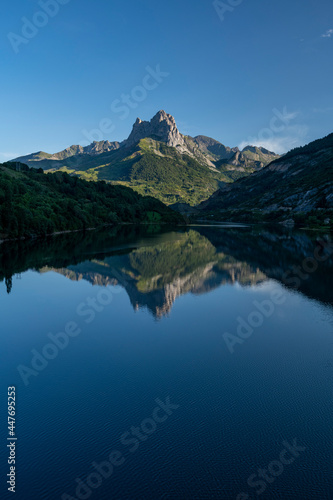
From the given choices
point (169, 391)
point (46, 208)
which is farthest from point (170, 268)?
point (46, 208)

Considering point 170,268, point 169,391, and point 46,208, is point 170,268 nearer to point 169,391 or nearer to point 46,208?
point 169,391

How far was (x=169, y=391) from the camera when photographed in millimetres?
17453

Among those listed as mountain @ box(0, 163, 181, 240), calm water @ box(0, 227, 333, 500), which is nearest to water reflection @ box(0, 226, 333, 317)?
calm water @ box(0, 227, 333, 500)

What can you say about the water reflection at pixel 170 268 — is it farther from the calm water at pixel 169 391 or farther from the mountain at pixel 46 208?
the mountain at pixel 46 208

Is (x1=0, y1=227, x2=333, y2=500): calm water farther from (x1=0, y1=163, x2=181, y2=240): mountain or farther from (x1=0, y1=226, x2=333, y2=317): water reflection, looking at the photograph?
(x1=0, y1=163, x2=181, y2=240): mountain

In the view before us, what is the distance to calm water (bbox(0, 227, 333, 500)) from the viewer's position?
11414mm

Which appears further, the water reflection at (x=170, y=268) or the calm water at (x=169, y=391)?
the water reflection at (x=170, y=268)

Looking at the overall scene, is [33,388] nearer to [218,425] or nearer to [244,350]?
[218,425]

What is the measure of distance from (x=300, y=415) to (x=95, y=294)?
2951 centimetres

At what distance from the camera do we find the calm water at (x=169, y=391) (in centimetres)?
1141

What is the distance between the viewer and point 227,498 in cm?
1048

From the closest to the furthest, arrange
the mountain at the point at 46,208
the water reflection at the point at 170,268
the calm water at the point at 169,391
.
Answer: the calm water at the point at 169,391 → the water reflection at the point at 170,268 → the mountain at the point at 46,208

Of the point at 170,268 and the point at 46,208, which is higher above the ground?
the point at 46,208

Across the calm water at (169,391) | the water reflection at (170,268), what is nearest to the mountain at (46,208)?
the water reflection at (170,268)
